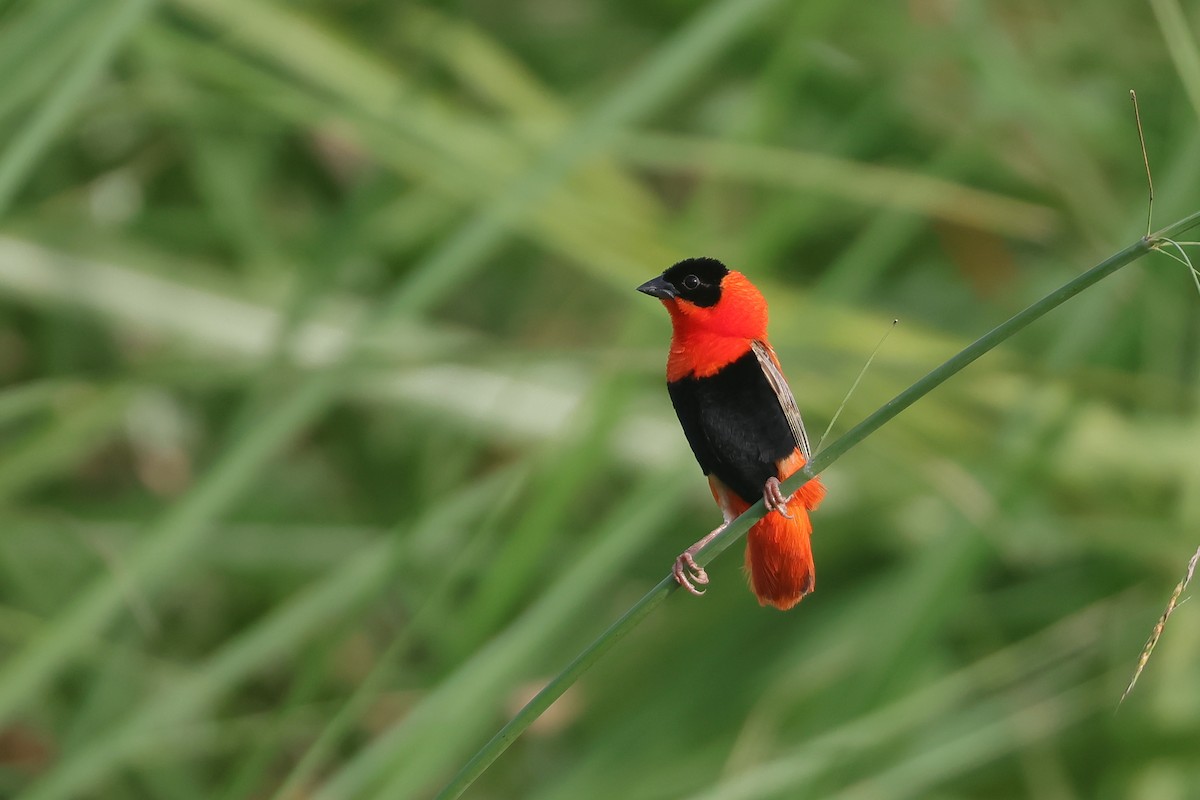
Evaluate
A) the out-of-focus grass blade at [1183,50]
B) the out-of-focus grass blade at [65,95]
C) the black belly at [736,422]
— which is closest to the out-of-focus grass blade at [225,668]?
the out-of-focus grass blade at [65,95]

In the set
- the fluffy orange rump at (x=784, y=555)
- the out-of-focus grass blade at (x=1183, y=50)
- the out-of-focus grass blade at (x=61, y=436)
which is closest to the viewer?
the fluffy orange rump at (x=784, y=555)

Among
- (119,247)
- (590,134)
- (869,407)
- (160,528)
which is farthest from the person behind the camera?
(119,247)

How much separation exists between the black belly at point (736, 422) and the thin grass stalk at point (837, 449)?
0.25 meters

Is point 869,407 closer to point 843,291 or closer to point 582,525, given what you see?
point 843,291

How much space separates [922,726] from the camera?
8.18ft

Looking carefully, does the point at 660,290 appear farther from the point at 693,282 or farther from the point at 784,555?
the point at 784,555

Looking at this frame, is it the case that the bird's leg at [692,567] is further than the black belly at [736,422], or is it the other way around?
the black belly at [736,422]

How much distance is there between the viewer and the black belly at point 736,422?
1.21 metres

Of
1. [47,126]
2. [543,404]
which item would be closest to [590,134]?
[47,126]

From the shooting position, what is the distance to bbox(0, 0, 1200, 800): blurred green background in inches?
81.7

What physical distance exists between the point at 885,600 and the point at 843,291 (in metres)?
0.86

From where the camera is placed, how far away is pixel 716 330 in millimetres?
1202

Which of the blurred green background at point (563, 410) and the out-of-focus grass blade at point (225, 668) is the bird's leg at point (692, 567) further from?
the out-of-focus grass blade at point (225, 668)

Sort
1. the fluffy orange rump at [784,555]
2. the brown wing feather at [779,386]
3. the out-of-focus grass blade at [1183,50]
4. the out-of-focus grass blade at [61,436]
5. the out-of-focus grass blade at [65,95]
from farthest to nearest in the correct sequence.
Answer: the out-of-focus grass blade at [61,436], the out-of-focus grass blade at [1183,50], the out-of-focus grass blade at [65,95], the brown wing feather at [779,386], the fluffy orange rump at [784,555]
